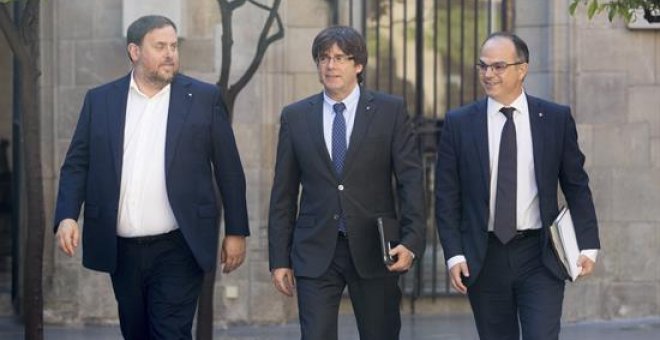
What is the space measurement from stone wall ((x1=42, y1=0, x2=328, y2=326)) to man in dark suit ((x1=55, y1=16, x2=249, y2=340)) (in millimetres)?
5026

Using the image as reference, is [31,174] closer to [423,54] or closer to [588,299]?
[423,54]

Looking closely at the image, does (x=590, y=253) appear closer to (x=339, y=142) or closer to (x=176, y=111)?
(x=339, y=142)

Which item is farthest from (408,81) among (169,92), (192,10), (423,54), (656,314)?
(169,92)

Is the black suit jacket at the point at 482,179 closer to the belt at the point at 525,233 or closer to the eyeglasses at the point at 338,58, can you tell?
the belt at the point at 525,233

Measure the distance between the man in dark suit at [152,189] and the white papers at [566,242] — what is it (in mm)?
1518

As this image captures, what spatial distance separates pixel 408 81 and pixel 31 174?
4130 mm

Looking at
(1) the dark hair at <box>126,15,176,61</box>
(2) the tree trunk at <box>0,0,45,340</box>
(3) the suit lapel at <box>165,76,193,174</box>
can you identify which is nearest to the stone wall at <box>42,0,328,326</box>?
(2) the tree trunk at <box>0,0,45,340</box>

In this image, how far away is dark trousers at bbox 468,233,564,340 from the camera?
7.81 metres

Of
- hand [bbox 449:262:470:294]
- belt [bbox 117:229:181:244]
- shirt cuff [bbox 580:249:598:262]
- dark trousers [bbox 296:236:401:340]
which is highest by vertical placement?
belt [bbox 117:229:181:244]

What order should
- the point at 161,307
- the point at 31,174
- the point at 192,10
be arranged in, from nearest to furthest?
the point at 161,307, the point at 31,174, the point at 192,10

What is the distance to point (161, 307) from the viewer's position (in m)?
7.96

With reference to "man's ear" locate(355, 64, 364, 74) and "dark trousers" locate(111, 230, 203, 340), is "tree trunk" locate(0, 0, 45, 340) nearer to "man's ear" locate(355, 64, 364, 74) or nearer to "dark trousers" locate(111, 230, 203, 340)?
"dark trousers" locate(111, 230, 203, 340)

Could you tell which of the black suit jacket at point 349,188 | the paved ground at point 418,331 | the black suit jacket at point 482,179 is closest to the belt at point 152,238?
the black suit jacket at point 349,188

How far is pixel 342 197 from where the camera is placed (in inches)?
310
